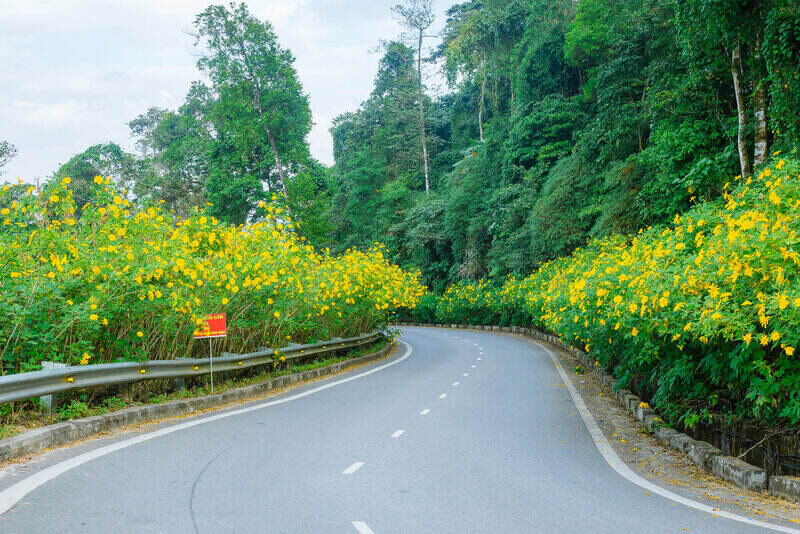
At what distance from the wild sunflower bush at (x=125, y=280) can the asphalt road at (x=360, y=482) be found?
6.80ft

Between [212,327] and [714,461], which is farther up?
[212,327]

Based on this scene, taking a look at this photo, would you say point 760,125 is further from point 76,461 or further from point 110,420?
point 76,461

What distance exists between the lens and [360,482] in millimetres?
6305

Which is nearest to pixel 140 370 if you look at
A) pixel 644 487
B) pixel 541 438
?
pixel 541 438

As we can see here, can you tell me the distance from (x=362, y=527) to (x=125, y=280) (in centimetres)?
601

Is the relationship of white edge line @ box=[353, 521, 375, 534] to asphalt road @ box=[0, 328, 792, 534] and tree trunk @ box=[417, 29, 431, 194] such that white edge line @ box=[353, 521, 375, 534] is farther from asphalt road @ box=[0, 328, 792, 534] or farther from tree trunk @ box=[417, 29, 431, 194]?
tree trunk @ box=[417, 29, 431, 194]

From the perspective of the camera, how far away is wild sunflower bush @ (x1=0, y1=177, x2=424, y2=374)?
8.79 meters

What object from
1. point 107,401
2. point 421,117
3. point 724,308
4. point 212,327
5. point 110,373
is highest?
point 421,117

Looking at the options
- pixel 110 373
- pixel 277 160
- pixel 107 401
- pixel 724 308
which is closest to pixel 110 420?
pixel 110 373

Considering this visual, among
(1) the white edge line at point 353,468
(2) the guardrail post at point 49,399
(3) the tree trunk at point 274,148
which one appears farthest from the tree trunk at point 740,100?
(3) the tree trunk at point 274,148

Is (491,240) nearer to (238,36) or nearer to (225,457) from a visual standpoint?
(238,36)

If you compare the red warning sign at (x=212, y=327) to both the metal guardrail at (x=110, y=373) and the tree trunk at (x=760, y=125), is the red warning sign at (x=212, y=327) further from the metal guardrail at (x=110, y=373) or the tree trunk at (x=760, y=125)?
the tree trunk at (x=760, y=125)

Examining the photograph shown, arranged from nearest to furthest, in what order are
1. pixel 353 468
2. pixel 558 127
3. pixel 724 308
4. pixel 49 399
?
pixel 724 308 → pixel 353 468 → pixel 49 399 → pixel 558 127

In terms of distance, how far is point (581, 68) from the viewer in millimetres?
46000
